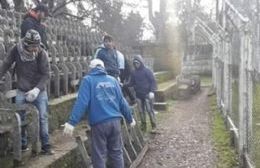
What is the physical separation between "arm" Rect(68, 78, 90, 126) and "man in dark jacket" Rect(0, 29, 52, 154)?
1.02 m

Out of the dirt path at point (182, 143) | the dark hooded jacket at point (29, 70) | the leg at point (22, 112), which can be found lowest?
the dirt path at point (182, 143)

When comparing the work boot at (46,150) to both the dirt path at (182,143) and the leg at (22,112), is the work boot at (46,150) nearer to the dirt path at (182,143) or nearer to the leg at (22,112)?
the leg at (22,112)

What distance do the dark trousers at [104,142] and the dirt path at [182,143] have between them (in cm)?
229

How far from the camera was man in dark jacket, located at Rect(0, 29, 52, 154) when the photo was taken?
702cm

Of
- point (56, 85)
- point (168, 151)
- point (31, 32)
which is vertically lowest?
point (168, 151)

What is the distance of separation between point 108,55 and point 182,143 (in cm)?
269

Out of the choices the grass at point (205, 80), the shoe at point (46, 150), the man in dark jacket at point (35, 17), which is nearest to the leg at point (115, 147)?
the shoe at point (46, 150)

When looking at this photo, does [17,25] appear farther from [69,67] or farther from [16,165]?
[16,165]

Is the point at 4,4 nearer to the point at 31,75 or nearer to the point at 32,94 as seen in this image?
the point at 31,75

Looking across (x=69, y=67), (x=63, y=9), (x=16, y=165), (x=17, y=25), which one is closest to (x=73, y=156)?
(x=16, y=165)

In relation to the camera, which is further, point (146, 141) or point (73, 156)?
point (146, 141)

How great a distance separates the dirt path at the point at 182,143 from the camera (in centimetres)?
907

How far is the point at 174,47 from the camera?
33281 mm

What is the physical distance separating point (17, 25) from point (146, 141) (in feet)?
16.3
